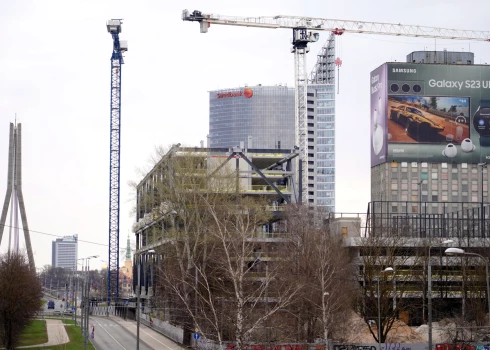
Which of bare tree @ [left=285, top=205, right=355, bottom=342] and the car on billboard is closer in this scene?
bare tree @ [left=285, top=205, right=355, bottom=342]

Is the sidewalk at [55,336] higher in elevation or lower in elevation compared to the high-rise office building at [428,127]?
lower

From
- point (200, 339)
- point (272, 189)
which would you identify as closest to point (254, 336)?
point (200, 339)

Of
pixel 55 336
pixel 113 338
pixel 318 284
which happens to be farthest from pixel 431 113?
pixel 318 284

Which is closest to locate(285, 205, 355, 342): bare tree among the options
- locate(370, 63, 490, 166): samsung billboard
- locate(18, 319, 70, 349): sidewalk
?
locate(18, 319, 70, 349): sidewalk

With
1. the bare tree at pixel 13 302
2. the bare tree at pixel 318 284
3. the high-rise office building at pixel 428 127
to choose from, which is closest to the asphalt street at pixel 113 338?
the bare tree at pixel 13 302

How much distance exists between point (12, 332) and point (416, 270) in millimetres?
39826

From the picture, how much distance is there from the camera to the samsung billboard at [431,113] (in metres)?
166

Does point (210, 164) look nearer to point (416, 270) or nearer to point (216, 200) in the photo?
point (216, 200)

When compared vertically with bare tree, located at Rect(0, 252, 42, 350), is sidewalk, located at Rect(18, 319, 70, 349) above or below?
below

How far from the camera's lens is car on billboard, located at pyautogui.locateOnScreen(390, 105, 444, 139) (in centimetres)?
16462

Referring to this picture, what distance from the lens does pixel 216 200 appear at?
81.3m

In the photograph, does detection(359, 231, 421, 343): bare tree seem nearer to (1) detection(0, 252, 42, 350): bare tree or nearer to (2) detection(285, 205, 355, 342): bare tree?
(2) detection(285, 205, 355, 342): bare tree

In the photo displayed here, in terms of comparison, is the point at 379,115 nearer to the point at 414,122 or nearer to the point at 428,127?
the point at 414,122

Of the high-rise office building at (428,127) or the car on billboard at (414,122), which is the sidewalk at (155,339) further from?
the car on billboard at (414,122)
